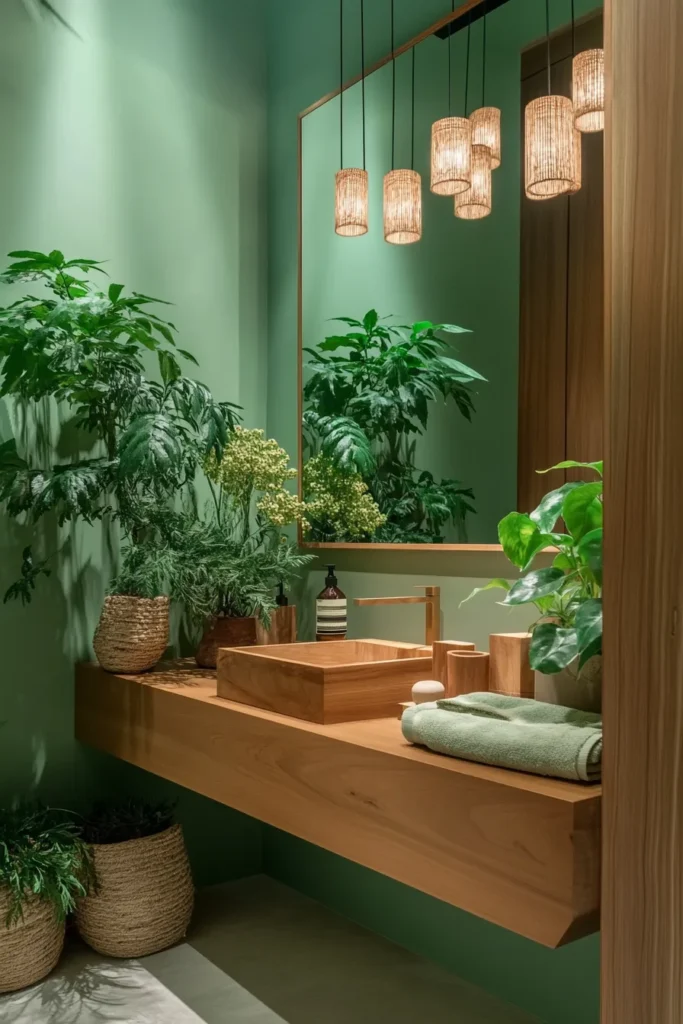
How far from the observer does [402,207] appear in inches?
94.0

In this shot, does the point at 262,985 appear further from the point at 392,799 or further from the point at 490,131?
the point at 490,131

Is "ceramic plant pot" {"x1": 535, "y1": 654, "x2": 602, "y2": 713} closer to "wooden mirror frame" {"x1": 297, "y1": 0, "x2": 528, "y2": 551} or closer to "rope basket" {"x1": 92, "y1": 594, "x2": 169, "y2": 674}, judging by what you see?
"wooden mirror frame" {"x1": 297, "y1": 0, "x2": 528, "y2": 551}

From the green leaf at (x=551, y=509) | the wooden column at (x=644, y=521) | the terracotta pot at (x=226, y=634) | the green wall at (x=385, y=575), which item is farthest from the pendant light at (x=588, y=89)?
the terracotta pot at (x=226, y=634)

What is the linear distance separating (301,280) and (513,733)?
1732mm

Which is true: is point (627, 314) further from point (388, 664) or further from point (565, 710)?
point (388, 664)

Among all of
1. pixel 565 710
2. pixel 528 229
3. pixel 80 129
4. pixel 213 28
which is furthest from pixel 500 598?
pixel 213 28

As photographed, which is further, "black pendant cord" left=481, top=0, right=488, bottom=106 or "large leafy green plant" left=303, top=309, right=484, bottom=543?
"large leafy green plant" left=303, top=309, right=484, bottom=543

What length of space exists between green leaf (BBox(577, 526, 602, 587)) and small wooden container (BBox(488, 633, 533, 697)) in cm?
31

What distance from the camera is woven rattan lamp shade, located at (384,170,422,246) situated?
235cm

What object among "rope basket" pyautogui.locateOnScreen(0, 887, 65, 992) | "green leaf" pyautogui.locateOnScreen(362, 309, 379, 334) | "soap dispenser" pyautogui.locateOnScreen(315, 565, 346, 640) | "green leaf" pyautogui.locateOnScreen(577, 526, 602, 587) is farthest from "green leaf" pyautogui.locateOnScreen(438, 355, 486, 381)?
"rope basket" pyautogui.locateOnScreen(0, 887, 65, 992)

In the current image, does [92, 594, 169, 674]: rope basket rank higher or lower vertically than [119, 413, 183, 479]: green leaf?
lower

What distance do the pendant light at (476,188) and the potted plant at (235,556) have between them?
0.77 meters

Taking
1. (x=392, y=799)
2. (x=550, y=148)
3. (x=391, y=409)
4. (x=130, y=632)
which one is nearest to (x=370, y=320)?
(x=391, y=409)

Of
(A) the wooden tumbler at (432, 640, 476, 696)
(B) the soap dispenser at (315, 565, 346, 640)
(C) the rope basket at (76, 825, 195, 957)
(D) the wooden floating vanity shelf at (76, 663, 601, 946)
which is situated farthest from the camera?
(B) the soap dispenser at (315, 565, 346, 640)
